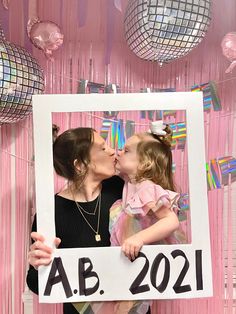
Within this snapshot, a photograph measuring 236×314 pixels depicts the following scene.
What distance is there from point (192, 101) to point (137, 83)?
248mm

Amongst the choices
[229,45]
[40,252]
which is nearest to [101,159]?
[40,252]

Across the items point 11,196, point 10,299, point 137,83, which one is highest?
point 137,83

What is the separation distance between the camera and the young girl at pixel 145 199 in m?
0.96

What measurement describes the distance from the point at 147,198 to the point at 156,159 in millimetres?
88

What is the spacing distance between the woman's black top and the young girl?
0.6 inches

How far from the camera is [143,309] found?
100 centimetres

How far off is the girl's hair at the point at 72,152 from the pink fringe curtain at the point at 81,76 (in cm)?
21

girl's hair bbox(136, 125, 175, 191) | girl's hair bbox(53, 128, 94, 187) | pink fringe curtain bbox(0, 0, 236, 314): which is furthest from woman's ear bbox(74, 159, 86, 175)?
pink fringe curtain bbox(0, 0, 236, 314)

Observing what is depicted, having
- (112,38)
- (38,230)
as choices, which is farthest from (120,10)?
(38,230)

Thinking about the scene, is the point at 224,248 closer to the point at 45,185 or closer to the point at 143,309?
the point at 143,309

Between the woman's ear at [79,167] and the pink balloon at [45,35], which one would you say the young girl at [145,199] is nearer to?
the woman's ear at [79,167]

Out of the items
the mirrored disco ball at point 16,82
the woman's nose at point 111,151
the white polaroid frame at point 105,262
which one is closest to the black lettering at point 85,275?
the white polaroid frame at point 105,262

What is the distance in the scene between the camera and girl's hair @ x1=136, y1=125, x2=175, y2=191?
98 cm

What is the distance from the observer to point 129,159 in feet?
3.22
